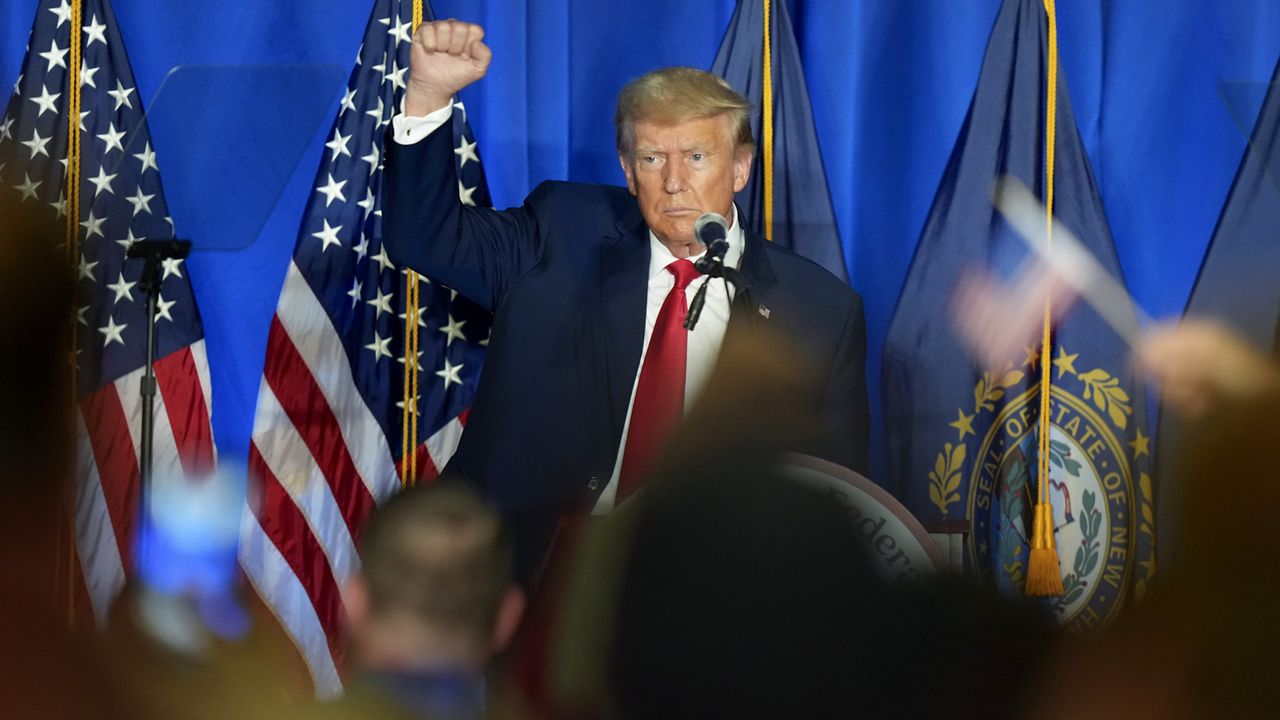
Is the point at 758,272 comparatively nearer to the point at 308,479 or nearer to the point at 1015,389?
the point at 1015,389

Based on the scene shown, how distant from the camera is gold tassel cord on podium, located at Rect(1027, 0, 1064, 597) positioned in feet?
12.6

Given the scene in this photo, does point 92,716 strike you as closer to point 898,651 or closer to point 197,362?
point 898,651

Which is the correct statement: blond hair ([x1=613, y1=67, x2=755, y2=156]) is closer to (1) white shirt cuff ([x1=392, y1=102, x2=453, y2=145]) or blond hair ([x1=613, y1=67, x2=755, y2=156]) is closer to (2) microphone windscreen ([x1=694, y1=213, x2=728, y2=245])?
(1) white shirt cuff ([x1=392, y1=102, x2=453, y2=145])

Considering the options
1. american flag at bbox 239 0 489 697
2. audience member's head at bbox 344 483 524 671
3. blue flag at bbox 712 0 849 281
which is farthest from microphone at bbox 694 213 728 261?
audience member's head at bbox 344 483 524 671

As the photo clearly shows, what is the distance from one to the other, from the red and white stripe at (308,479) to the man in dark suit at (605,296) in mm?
713

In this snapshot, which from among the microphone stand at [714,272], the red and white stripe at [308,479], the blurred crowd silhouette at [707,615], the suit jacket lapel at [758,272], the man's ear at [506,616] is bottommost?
the red and white stripe at [308,479]

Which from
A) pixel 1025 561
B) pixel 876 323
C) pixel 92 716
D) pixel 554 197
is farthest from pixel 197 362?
pixel 92 716

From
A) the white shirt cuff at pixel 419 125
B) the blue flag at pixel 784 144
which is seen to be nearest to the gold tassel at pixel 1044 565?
the blue flag at pixel 784 144

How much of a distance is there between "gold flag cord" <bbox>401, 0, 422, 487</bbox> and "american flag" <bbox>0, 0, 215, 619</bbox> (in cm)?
55

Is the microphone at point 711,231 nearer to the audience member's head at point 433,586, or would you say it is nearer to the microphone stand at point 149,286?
the microphone stand at point 149,286

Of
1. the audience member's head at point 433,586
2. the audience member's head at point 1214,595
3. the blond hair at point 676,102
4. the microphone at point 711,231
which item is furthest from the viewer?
the blond hair at point 676,102

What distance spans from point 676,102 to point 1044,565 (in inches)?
59.9

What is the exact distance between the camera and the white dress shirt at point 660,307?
3422 mm

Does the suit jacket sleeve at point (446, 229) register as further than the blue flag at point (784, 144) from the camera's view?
No
